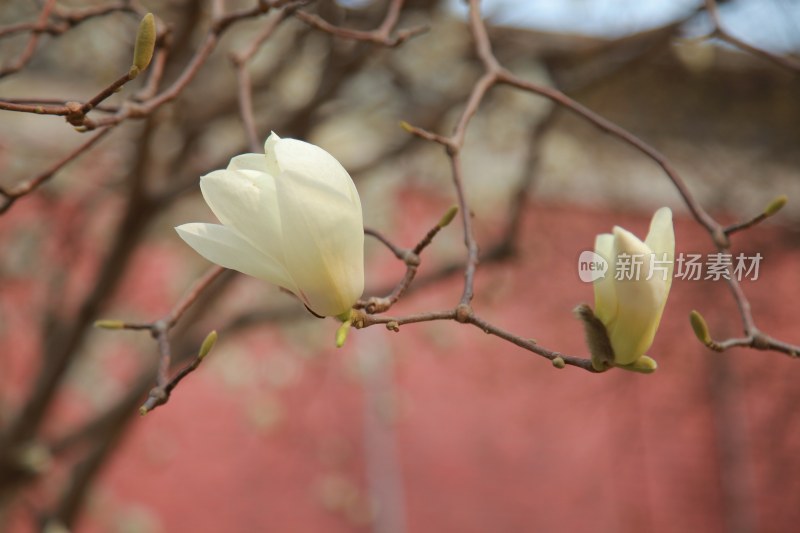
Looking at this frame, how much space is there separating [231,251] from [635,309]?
26 cm

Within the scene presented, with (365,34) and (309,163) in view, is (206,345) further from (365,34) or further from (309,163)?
(365,34)

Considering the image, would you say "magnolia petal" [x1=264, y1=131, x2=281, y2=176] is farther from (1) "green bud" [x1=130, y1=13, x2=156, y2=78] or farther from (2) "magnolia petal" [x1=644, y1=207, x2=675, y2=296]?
(2) "magnolia petal" [x1=644, y1=207, x2=675, y2=296]

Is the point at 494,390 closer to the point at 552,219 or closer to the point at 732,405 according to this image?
the point at 552,219

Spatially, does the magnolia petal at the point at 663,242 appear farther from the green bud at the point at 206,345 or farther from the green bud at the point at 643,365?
the green bud at the point at 206,345

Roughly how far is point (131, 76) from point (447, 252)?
2534 millimetres

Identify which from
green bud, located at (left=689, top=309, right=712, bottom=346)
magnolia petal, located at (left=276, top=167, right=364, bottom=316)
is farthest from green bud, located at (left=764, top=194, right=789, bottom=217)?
magnolia petal, located at (left=276, top=167, right=364, bottom=316)

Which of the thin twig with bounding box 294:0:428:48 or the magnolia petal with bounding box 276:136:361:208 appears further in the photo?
the thin twig with bounding box 294:0:428:48

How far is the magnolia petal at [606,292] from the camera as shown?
56cm

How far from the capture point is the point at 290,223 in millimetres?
531

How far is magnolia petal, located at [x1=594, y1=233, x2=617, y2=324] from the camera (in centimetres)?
56

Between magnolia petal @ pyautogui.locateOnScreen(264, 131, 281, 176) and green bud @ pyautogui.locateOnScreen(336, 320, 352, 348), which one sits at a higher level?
magnolia petal @ pyautogui.locateOnScreen(264, 131, 281, 176)

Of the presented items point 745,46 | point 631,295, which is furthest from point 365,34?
point 631,295

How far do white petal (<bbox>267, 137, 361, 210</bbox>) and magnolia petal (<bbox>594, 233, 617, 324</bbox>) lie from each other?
177 millimetres

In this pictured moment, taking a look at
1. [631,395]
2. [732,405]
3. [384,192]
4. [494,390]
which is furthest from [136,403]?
[732,405]
